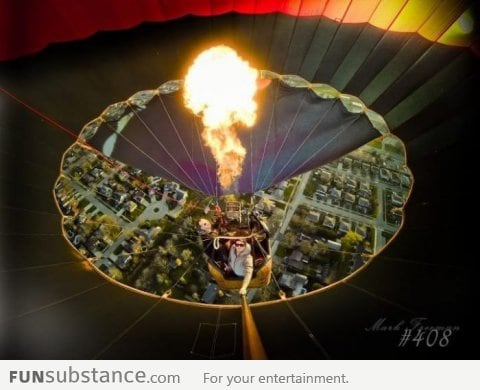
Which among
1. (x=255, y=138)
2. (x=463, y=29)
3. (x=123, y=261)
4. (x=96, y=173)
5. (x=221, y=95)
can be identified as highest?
(x=463, y=29)

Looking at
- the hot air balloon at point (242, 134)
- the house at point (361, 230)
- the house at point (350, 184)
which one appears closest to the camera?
the hot air balloon at point (242, 134)

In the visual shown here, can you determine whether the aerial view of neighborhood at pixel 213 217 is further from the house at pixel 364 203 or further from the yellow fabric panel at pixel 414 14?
the yellow fabric panel at pixel 414 14

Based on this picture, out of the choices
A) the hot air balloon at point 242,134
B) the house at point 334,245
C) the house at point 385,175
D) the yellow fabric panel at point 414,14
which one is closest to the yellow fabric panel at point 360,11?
the hot air balloon at point 242,134

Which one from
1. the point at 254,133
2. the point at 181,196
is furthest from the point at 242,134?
the point at 181,196

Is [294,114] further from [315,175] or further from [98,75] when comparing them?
[98,75]

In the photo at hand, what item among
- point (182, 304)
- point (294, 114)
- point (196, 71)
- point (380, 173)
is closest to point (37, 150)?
point (196, 71)

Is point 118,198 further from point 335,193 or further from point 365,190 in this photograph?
point 365,190
